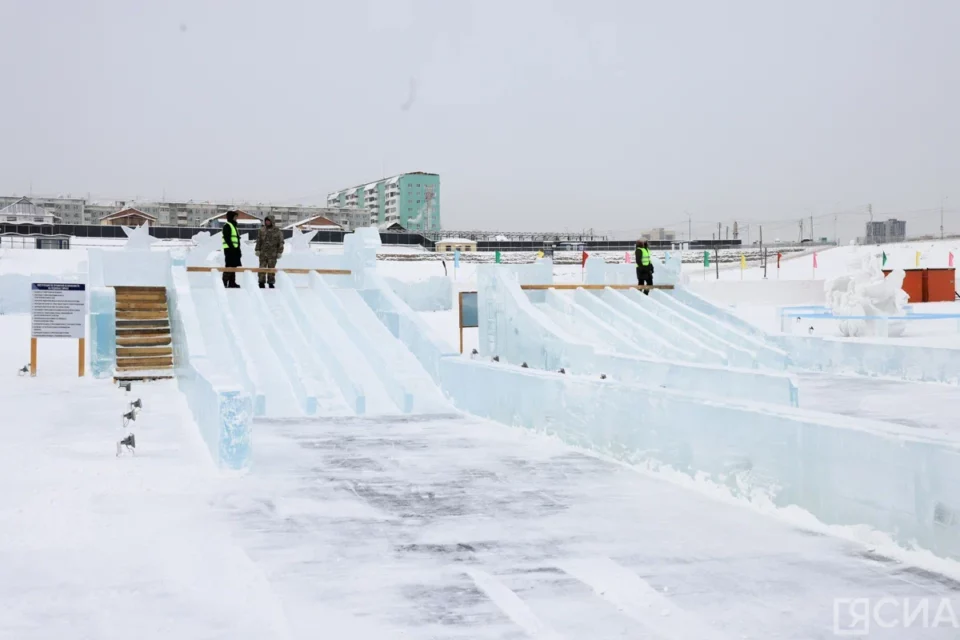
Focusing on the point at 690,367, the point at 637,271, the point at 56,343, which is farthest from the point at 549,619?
the point at 56,343

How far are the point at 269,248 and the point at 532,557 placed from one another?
42.4ft

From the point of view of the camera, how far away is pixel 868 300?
21.2m

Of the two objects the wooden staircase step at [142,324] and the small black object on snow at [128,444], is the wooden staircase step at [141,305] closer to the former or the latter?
the wooden staircase step at [142,324]

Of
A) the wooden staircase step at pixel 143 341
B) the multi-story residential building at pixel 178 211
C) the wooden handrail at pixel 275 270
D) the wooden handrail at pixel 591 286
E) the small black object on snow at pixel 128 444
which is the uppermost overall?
the multi-story residential building at pixel 178 211

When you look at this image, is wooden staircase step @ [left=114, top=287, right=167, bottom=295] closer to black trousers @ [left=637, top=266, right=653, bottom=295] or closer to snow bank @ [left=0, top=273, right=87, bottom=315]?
black trousers @ [left=637, top=266, right=653, bottom=295]

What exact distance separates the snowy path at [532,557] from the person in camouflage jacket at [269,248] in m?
9.24

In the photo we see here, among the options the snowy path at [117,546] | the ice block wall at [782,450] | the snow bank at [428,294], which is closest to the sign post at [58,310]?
the snowy path at [117,546]

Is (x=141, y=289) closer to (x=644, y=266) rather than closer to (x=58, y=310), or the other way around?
(x=58, y=310)

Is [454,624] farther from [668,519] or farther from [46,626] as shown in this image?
[668,519]

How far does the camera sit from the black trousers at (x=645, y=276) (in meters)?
20.0

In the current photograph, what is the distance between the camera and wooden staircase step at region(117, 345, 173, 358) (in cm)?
1561

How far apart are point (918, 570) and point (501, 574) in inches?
94.4

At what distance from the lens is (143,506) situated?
22.3ft

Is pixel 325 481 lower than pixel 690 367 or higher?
lower
